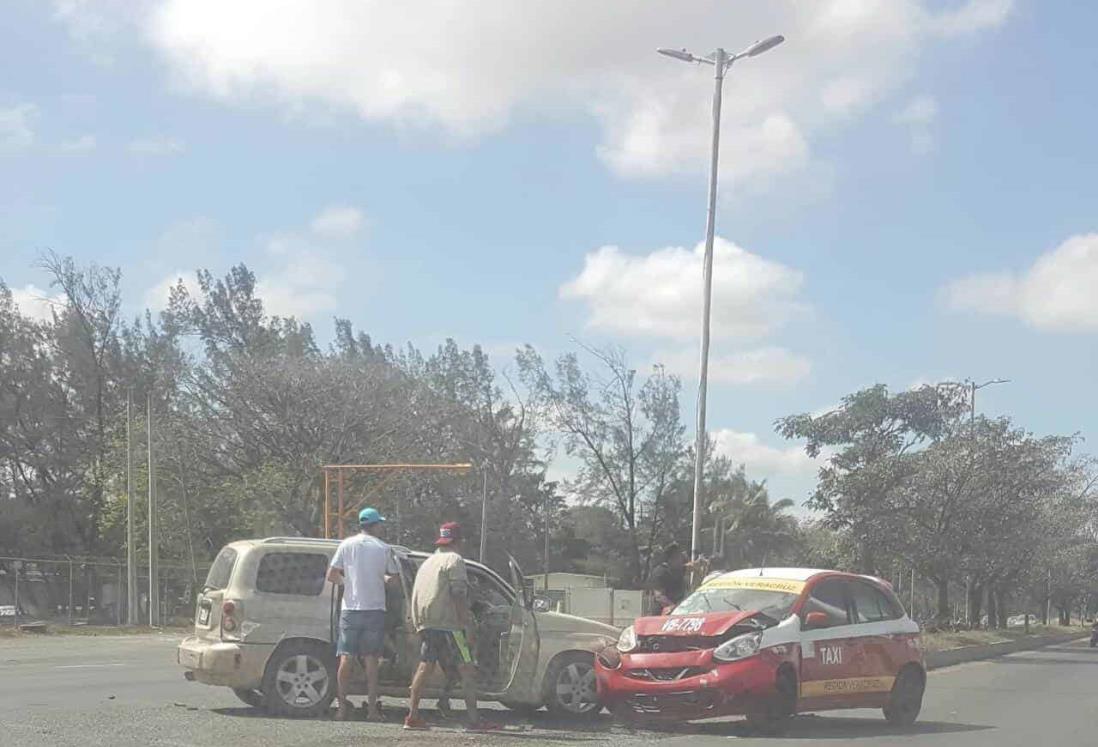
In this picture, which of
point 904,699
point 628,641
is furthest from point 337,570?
point 904,699

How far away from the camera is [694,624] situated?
11.8 meters

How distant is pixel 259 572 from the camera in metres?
11.8

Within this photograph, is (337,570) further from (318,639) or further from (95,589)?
(95,589)

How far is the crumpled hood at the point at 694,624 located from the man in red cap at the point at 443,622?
6.15 ft

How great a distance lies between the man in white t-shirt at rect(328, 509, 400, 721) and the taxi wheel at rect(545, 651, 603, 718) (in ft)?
6.43

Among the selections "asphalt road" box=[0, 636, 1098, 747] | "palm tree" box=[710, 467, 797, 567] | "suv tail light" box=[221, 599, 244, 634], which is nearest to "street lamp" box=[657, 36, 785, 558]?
"asphalt road" box=[0, 636, 1098, 747]

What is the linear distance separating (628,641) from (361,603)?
2.66 m

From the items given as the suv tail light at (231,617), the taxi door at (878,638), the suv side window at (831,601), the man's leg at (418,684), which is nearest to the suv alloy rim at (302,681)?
the suv tail light at (231,617)

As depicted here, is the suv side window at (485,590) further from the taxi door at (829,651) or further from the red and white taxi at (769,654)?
the taxi door at (829,651)

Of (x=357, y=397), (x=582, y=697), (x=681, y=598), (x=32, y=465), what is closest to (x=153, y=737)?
(x=582, y=697)

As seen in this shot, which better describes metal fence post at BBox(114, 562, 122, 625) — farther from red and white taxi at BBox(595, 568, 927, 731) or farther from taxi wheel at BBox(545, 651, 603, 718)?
red and white taxi at BBox(595, 568, 927, 731)

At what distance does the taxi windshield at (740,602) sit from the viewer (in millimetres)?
12109

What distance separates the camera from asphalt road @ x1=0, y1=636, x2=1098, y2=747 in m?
10.1

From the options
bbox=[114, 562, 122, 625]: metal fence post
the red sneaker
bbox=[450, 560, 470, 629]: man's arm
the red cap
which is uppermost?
the red cap
